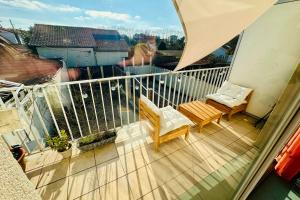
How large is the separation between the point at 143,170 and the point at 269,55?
138 inches

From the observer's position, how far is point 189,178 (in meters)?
1.94

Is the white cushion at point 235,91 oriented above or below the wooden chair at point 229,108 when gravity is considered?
above

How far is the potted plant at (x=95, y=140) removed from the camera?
222cm

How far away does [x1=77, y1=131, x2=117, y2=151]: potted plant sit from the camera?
222cm

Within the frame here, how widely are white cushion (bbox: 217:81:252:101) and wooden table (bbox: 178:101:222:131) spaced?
80cm

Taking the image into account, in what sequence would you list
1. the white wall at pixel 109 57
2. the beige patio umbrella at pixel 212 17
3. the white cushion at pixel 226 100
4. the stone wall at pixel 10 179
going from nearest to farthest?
the stone wall at pixel 10 179, the beige patio umbrella at pixel 212 17, the white cushion at pixel 226 100, the white wall at pixel 109 57

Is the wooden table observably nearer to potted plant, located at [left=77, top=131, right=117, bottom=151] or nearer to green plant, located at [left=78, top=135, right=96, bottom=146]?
potted plant, located at [left=77, top=131, right=117, bottom=151]

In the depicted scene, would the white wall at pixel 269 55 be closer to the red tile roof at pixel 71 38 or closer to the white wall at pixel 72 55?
the white wall at pixel 72 55

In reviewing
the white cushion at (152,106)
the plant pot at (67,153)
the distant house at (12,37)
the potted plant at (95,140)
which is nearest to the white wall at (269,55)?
the white cushion at (152,106)

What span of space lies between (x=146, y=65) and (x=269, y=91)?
1149 cm

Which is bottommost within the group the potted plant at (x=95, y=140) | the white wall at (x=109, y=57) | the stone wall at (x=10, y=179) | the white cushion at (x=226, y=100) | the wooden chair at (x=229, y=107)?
the white wall at (x=109, y=57)

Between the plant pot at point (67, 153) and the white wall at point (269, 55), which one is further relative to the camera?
the white wall at point (269, 55)

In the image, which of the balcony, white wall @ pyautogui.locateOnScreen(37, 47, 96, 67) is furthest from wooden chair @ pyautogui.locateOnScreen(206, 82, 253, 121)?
white wall @ pyautogui.locateOnScreen(37, 47, 96, 67)

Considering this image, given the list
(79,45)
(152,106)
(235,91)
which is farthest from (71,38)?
(235,91)
